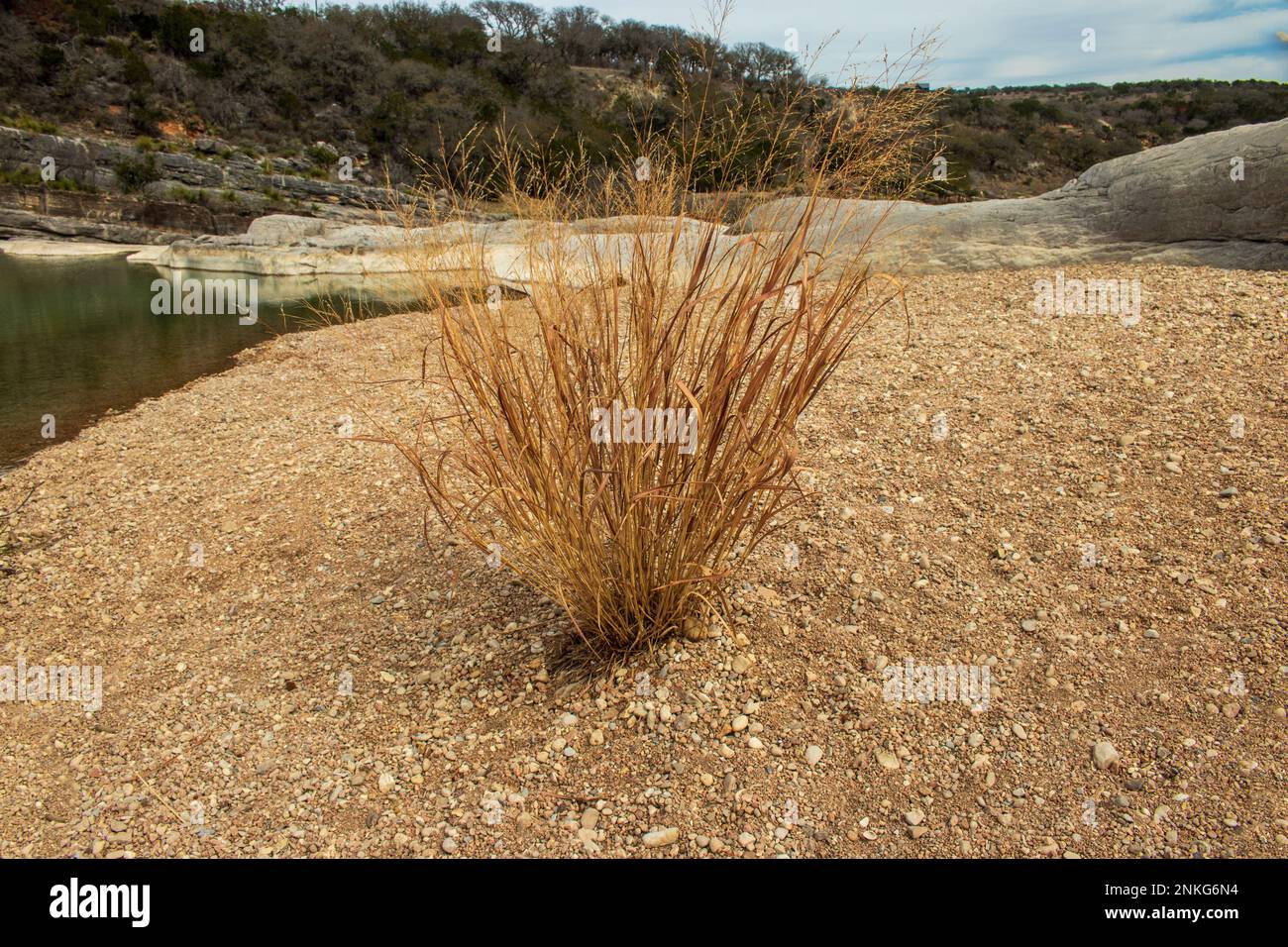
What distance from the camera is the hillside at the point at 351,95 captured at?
22422 mm

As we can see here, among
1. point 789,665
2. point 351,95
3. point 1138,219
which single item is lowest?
point 789,665

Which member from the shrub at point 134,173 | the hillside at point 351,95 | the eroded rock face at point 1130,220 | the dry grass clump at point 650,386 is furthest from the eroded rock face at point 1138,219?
the shrub at point 134,173

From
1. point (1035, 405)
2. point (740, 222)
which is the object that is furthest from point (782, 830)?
point (1035, 405)

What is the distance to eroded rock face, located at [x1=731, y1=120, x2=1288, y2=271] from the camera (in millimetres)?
5680

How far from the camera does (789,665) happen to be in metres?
2.45

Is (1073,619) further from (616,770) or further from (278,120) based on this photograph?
(278,120)

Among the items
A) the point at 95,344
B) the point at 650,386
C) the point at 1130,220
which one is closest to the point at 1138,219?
the point at 1130,220

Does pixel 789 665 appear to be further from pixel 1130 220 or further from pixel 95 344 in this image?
pixel 95 344

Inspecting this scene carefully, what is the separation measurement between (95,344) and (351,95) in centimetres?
2450

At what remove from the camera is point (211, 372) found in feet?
25.7

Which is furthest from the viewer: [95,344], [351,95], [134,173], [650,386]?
[351,95]

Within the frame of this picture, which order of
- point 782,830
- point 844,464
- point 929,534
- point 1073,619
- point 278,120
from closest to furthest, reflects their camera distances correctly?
point 782,830 < point 1073,619 < point 929,534 < point 844,464 < point 278,120

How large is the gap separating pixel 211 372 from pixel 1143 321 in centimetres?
803

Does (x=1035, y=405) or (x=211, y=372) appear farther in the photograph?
(x=211, y=372)
